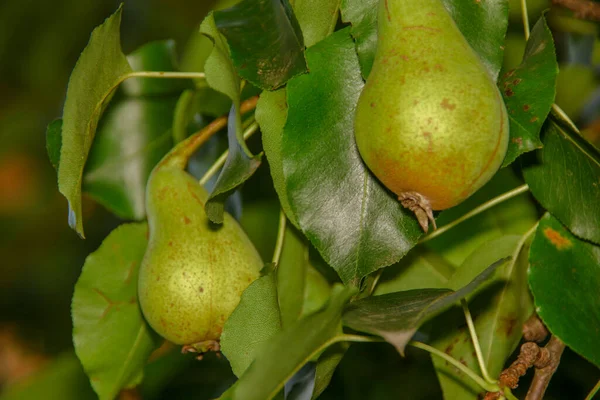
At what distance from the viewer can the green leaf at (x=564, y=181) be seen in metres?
0.83

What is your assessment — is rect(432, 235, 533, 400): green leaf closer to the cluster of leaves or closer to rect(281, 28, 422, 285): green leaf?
the cluster of leaves

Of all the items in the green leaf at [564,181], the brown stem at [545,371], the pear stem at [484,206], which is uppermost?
the green leaf at [564,181]

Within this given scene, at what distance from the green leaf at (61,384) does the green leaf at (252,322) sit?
78 centimetres

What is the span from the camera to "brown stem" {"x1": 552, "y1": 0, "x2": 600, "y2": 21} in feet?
3.47

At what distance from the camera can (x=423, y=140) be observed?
0.63 m

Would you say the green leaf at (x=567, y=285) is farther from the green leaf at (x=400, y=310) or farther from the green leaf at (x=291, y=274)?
the green leaf at (x=291, y=274)

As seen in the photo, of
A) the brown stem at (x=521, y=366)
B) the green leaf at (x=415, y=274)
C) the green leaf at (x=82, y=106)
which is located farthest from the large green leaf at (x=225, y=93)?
the brown stem at (x=521, y=366)

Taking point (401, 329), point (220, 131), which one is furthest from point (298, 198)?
point (220, 131)

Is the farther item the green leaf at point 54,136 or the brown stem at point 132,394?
the brown stem at point 132,394

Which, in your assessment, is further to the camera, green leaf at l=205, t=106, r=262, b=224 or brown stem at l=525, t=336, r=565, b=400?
brown stem at l=525, t=336, r=565, b=400

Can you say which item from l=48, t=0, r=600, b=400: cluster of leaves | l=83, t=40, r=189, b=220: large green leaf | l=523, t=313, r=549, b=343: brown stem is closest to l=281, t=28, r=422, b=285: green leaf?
l=48, t=0, r=600, b=400: cluster of leaves

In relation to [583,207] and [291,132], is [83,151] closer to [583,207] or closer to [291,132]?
[291,132]

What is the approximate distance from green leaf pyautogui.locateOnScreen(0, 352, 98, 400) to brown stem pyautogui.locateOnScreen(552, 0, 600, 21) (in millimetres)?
1037

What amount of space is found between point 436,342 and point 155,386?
2.02 ft
